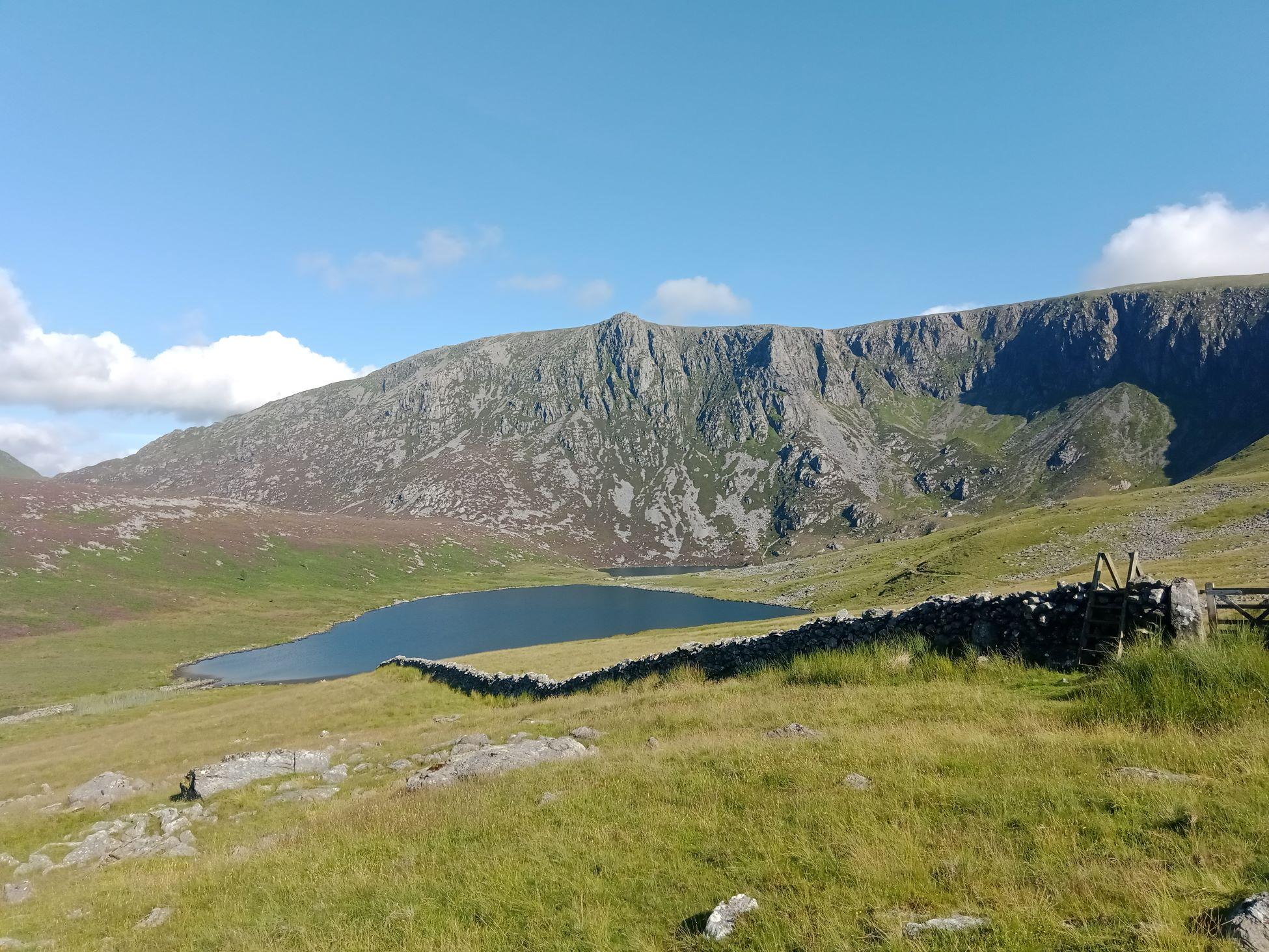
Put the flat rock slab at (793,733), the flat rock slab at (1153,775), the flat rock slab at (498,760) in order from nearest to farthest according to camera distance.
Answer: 1. the flat rock slab at (1153,775)
2. the flat rock slab at (793,733)
3. the flat rock slab at (498,760)

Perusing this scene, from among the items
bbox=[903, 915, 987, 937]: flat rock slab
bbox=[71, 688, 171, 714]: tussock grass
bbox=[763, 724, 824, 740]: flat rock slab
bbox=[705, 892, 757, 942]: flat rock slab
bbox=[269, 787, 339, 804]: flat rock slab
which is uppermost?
bbox=[903, 915, 987, 937]: flat rock slab

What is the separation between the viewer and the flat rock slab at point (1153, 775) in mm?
8984

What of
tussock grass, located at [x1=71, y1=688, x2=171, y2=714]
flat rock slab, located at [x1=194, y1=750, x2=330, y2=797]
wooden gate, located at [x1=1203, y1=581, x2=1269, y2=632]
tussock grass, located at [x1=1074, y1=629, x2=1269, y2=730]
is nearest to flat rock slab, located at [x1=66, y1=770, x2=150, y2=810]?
flat rock slab, located at [x1=194, y1=750, x2=330, y2=797]

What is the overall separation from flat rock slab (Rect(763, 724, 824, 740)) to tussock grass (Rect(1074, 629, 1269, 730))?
17.3 feet

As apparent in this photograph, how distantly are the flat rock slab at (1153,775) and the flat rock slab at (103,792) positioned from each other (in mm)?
30428

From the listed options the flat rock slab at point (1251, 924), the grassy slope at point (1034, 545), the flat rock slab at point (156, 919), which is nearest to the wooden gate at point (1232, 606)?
the flat rock slab at point (1251, 924)

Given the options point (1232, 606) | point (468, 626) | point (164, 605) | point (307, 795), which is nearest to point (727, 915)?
point (307, 795)

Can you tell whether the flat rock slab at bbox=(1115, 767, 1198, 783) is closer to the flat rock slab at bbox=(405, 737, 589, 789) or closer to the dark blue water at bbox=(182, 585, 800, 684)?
the flat rock slab at bbox=(405, 737, 589, 789)

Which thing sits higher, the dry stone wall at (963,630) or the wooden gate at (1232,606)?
the wooden gate at (1232,606)

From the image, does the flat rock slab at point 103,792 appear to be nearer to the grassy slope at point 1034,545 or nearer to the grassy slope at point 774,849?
the grassy slope at point 774,849

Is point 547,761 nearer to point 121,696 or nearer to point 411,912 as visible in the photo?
point 411,912

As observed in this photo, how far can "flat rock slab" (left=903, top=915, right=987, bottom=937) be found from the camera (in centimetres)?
614

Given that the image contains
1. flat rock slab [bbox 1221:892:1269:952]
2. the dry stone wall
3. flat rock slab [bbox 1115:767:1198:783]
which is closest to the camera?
flat rock slab [bbox 1221:892:1269:952]

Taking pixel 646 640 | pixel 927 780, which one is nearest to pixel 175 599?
pixel 646 640
